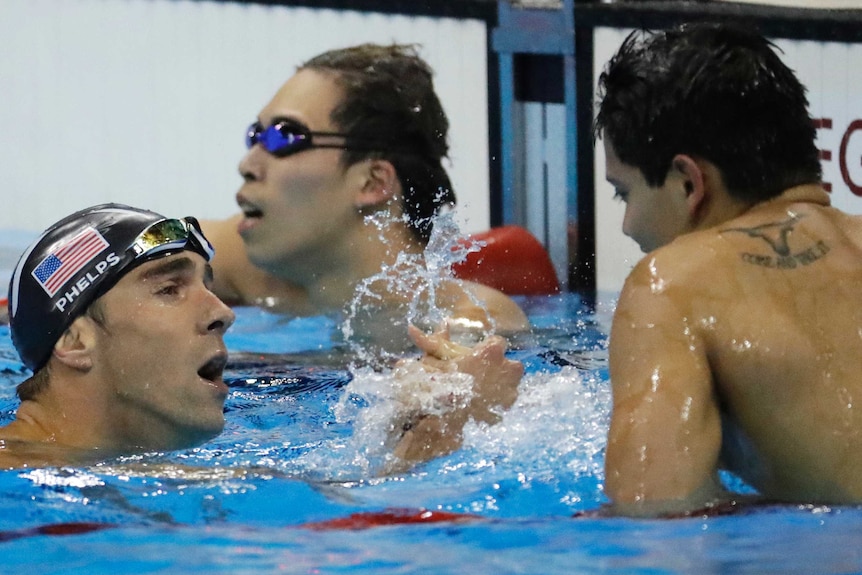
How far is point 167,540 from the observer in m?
1.96

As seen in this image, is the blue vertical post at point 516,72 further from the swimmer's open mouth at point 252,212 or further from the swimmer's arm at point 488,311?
the swimmer's open mouth at point 252,212

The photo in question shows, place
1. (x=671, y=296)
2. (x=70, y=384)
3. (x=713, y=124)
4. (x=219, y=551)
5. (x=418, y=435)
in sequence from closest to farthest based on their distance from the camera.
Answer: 1. (x=219, y=551)
2. (x=671, y=296)
3. (x=713, y=124)
4. (x=70, y=384)
5. (x=418, y=435)

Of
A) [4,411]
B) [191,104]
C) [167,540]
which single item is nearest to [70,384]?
[167,540]

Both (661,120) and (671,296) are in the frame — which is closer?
(671,296)

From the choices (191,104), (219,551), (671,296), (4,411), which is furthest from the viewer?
(191,104)

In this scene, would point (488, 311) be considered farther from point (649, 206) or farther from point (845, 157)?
point (845, 157)

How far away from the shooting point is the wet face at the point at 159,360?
8.05 ft

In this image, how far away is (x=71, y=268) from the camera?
8.11 ft

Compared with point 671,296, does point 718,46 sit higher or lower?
higher

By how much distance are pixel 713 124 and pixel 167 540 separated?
1160 millimetres

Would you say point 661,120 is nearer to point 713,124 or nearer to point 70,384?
point 713,124

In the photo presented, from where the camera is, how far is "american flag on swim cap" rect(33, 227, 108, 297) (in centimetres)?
247

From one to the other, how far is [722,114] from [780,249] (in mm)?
272

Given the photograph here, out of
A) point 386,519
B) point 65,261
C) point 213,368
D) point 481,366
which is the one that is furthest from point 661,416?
point 65,261
